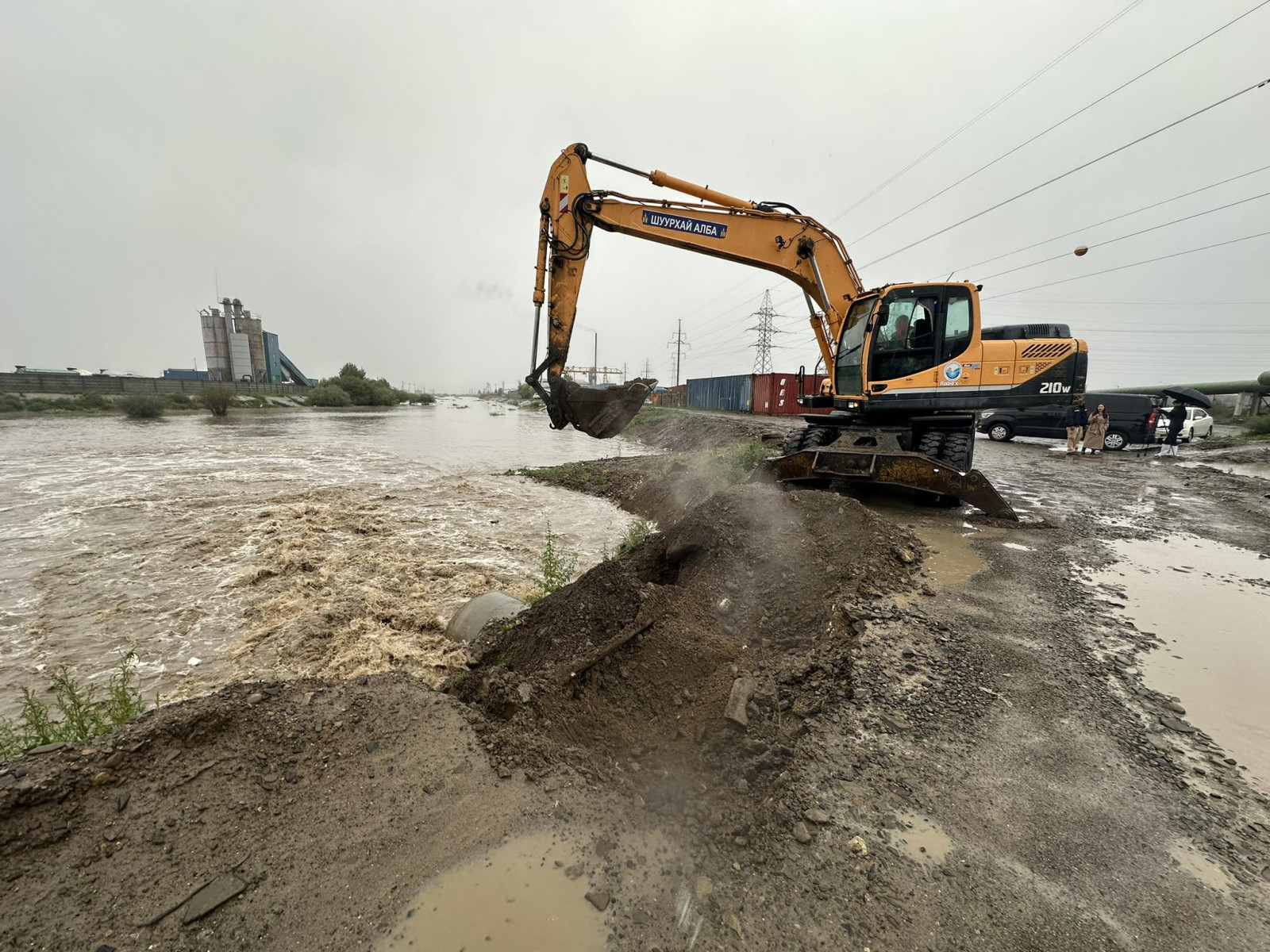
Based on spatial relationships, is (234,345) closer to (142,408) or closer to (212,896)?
(142,408)

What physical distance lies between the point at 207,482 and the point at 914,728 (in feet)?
56.8

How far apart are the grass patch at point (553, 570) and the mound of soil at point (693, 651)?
80 cm

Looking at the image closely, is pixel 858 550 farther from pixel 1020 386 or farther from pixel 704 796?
pixel 1020 386

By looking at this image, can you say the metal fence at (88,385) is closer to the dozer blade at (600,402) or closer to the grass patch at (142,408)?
the grass patch at (142,408)

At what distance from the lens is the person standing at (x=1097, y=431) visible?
54.3 ft

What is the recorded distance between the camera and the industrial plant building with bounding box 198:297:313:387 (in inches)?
2867

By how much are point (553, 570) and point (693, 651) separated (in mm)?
3071

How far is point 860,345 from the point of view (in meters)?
8.11

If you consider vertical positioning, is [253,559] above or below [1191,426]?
below

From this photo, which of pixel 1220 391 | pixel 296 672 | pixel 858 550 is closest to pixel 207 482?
pixel 296 672

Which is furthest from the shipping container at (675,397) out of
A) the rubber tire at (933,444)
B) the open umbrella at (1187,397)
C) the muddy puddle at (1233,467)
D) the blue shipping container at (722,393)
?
the rubber tire at (933,444)

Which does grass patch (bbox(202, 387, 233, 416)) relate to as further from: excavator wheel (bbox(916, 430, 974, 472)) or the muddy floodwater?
excavator wheel (bbox(916, 430, 974, 472))

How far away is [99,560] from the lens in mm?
7547

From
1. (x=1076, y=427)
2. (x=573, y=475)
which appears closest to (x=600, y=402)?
(x=573, y=475)
